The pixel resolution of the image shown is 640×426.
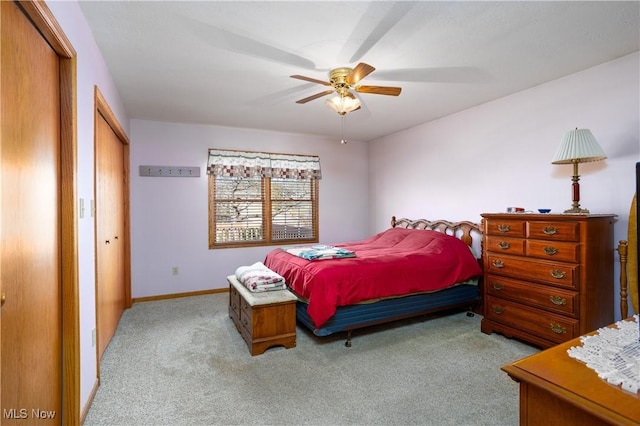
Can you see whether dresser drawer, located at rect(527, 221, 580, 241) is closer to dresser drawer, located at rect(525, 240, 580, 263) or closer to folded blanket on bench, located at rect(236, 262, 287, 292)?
dresser drawer, located at rect(525, 240, 580, 263)

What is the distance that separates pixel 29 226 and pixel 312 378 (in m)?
1.92

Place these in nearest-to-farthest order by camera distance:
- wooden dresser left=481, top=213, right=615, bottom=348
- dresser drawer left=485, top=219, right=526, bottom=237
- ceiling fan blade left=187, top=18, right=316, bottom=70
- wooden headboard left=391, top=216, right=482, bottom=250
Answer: ceiling fan blade left=187, top=18, right=316, bottom=70
wooden dresser left=481, top=213, right=615, bottom=348
dresser drawer left=485, top=219, right=526, bottom=237
wooden headboard left=391, top=216, right=482, bottom=250

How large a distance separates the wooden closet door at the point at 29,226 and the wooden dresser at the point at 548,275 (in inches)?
130

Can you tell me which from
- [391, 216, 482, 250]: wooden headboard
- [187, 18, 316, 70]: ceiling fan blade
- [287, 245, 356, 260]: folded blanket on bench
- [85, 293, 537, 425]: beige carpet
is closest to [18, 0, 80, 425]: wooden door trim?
[85, 293, 537, 425]: beige carpet

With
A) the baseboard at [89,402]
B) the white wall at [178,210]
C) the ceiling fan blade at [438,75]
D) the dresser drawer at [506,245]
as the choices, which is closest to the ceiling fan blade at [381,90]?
the ceiling fan blade at [438,75]

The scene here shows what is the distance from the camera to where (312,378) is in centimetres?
234

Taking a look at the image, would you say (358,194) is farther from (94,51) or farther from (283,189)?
(94,51)

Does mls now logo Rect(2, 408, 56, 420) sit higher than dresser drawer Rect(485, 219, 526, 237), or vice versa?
dresser drawer Rect(485, 219, 526, 237)

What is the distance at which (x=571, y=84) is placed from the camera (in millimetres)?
2967

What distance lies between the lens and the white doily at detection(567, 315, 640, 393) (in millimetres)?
889

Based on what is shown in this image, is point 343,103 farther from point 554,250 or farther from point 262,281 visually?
point 554,250

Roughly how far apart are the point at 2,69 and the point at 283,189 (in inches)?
161

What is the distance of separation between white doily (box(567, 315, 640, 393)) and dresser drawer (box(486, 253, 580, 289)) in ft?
4.64

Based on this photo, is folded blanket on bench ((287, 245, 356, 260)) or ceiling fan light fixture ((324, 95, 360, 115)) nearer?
ceiling fan light fixture ((324, 95, 360, 115))
